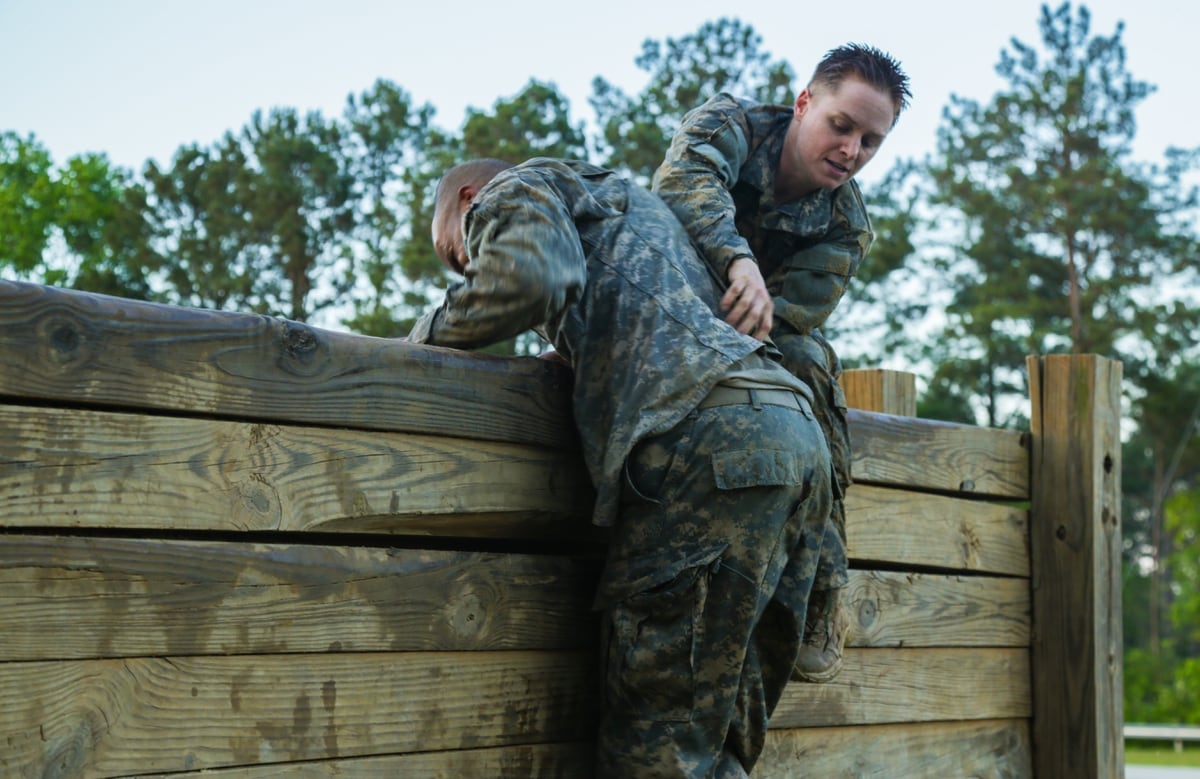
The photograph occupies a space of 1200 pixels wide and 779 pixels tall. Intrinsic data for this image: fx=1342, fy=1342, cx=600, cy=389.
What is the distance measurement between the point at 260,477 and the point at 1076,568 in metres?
3.10

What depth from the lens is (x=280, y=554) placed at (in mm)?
2469

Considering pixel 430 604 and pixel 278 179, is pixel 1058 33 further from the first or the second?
pixel 430 604

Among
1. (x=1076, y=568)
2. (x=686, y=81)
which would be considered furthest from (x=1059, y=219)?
(x=1076, y=568)

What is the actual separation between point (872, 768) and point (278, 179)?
69.5ft

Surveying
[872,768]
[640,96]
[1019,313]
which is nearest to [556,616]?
[872,768]

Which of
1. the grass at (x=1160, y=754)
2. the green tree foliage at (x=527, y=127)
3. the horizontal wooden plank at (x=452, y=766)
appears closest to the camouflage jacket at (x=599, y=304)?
the horizontal wooden plank at (x=452, y=766)

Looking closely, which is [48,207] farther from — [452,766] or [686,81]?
[452,766]

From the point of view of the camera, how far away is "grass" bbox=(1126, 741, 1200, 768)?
14.1 m

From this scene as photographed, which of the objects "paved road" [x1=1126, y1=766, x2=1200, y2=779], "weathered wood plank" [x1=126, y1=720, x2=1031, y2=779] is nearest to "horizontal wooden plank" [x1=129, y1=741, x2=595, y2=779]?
"weathered wood plank" [x1=126, y1=720, x2=1031, y2=779]

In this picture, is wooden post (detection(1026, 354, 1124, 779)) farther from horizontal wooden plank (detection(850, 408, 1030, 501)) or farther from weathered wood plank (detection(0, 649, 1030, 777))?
weathered wood plank (detection(0, 649, 1030, 777))

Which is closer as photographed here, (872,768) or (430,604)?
(430,604)

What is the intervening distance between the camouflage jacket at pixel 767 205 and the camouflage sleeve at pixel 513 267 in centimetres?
43

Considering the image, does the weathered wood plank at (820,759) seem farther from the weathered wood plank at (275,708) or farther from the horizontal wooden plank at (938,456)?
the horizontal wooden plank at (938,456)

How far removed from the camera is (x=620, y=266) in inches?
114
